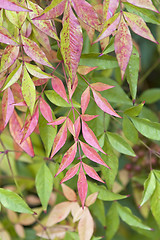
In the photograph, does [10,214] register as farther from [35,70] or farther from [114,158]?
[35,70]

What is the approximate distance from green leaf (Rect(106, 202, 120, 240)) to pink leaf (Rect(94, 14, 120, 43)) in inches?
15.5

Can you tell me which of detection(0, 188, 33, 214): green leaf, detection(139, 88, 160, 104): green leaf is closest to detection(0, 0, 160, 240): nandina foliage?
detection(0, 188, 33, 214): green leaf

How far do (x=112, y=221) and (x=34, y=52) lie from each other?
0.43 m

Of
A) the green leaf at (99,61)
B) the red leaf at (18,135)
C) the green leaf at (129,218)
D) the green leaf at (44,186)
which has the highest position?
the green leaf at (99,61)

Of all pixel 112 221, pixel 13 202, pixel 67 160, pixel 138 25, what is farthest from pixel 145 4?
pixel 112 221

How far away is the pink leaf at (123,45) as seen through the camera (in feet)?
1.26

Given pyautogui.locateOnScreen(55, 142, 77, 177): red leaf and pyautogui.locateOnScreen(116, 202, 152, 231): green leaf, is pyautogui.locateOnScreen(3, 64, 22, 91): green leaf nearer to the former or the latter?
pyautogui.locateOnScreen(55, 142, 77, 177): red leaf

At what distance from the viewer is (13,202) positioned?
0.47m

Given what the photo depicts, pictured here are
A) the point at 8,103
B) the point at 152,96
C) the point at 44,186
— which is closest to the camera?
the point at 8,103

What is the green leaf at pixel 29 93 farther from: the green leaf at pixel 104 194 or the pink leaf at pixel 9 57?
the green leaf at pixel 104 194

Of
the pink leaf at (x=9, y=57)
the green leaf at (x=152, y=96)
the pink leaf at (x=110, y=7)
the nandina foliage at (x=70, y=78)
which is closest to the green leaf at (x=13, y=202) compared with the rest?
the nandina foliage at (x=70, y=78)

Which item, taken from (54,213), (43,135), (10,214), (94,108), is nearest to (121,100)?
(94,108)

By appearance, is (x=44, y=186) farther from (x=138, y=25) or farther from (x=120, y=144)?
(x=138, y=25)

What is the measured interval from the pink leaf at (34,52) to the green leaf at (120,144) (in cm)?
20
